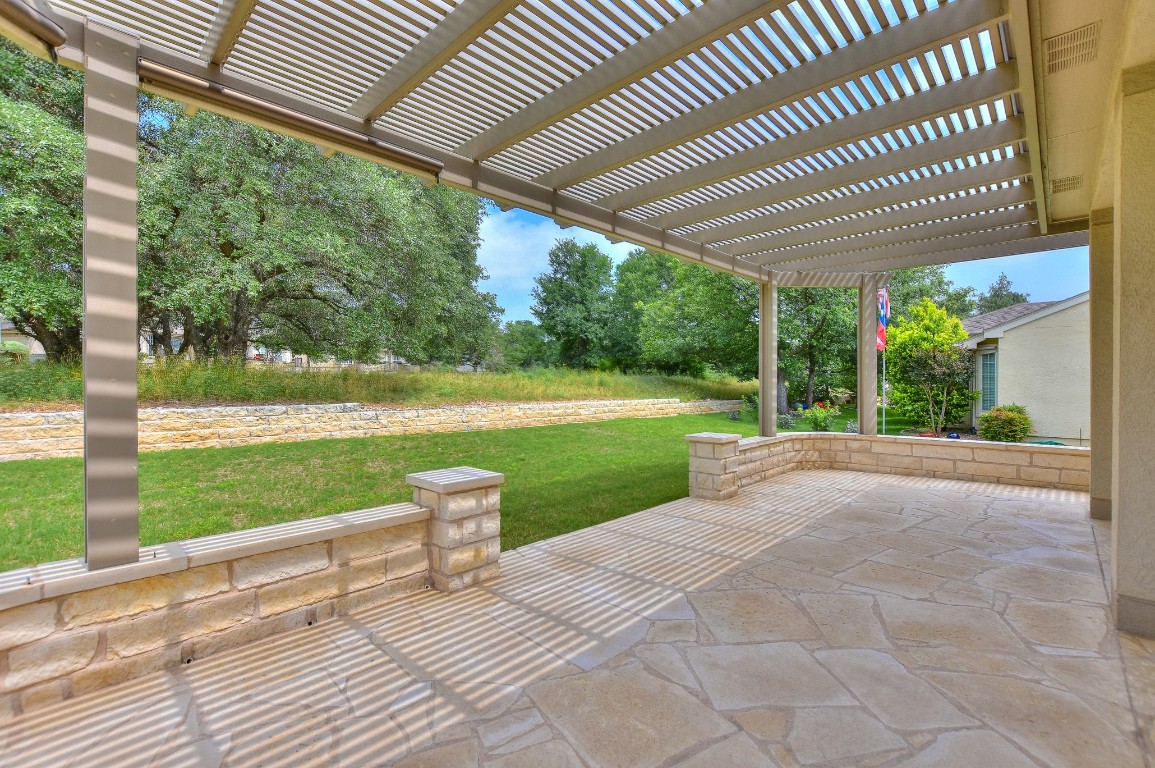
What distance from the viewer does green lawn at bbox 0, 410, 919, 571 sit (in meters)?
4.46

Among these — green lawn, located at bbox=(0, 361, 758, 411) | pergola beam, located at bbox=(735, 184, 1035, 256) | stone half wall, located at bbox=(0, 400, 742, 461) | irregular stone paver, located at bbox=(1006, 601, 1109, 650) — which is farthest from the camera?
green lawn, located at bbox=(0, 361, 758, 411)

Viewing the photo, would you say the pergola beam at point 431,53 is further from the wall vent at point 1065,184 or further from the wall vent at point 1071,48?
the wall vent at point 1065,184

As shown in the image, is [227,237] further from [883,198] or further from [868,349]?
[868,349]

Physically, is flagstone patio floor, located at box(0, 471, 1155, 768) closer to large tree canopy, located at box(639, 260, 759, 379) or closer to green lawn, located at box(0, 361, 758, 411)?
green lawn, located at box(0, 361, 758, 411)

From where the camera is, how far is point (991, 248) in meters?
5.78

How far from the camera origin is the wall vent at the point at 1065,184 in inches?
160

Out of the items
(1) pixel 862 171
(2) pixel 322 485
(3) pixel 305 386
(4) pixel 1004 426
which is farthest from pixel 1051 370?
(3) pixel 305 386

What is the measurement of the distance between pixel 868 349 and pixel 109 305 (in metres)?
8.09

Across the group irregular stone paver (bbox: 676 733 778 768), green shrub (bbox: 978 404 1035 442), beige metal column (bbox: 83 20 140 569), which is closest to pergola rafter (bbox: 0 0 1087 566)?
beige metal column (bbox: 83 20 140 569)

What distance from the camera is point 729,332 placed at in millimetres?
16641

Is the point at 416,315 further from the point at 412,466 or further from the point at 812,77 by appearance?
the point at 812,77

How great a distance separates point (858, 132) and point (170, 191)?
1043cm

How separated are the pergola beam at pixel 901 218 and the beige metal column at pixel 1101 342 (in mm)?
854

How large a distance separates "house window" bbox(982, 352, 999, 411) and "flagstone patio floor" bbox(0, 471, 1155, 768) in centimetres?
1098
